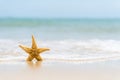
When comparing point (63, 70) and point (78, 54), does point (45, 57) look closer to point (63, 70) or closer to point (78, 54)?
point (78, 54)

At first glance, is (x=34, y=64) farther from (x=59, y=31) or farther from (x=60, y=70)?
(x=59, y=31)

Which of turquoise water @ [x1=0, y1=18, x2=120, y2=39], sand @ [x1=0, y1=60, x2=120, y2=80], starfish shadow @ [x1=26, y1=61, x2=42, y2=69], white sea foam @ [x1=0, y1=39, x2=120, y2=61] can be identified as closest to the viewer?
sand @ [x1=0, y1=60, x2=120, y2=80]

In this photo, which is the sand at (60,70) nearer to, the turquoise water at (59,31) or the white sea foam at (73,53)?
the white sea foam at (73,53)

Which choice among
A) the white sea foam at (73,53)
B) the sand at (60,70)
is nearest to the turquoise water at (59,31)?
the white sea foam at (73,53)

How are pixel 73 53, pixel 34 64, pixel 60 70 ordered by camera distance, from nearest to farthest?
pixel 60 70 → pixel 34 64 → pixel 73 53

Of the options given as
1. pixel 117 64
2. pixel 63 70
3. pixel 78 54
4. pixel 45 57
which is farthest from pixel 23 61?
pixel 117 64

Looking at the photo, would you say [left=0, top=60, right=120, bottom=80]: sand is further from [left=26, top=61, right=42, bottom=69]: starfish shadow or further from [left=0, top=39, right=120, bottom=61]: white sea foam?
[left=0, top=39, right=120, bottom=61]: white sea foam

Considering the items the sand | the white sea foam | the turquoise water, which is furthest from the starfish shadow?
the turquoise water

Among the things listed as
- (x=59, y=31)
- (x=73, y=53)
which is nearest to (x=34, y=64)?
(x=73, y=53)
